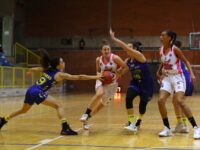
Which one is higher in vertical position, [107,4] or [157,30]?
[107,4]

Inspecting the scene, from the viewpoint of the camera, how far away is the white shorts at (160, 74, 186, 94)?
298 inches

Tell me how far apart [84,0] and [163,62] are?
86.1 ft

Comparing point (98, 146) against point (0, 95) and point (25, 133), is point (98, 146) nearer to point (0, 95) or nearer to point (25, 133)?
point (25, 133)

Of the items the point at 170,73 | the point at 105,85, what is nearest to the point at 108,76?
the point at 105,85

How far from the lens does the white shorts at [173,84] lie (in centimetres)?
756

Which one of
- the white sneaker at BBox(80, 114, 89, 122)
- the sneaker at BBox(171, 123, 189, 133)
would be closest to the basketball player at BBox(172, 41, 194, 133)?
the sneaker at BBox(171, 123, 189, 133)

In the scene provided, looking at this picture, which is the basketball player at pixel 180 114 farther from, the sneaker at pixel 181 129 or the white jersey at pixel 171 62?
the white jersey at pixel 171 62

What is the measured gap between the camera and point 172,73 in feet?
25.2

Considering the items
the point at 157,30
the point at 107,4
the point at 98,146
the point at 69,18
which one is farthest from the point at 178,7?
the point at 98,146

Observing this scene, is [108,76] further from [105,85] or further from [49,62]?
[49,62]

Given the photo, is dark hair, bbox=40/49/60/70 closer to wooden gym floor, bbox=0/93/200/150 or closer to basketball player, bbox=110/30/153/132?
wooden gym floor, bbox=0/93/200/150

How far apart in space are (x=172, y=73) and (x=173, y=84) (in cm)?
21

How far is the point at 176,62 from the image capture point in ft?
25.2

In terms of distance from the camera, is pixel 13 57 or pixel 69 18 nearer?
pixel 13 57
